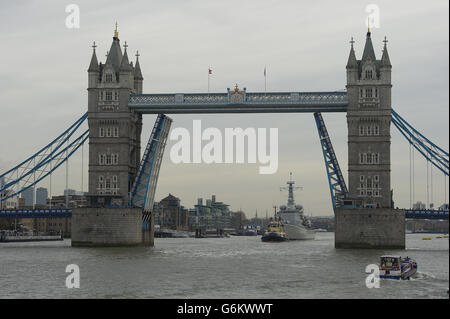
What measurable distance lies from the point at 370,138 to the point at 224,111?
19499 mm

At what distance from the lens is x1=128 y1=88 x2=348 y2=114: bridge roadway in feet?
307

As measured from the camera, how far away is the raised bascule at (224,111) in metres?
90.0

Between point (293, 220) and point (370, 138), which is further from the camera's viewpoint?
point (293, 220)

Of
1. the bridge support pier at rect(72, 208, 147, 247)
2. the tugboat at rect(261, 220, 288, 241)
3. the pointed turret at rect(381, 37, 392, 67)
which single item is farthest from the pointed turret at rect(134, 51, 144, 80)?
the tugboat at rect(261, 220, 288, 241)

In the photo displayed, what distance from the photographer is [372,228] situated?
288ft

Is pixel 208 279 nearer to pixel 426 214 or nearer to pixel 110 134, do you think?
pixel 110 134

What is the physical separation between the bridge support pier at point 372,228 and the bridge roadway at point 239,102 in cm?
1449

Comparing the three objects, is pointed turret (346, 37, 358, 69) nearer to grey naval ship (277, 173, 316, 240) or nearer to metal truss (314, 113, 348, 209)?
metal truss (314, 113, 348, 209)

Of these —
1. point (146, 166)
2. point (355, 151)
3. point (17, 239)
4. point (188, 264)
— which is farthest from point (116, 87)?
point (17, 239)
